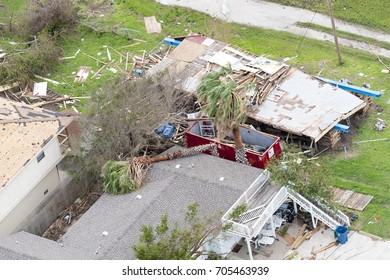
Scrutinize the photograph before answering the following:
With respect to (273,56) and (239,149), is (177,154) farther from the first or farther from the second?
(273,56)

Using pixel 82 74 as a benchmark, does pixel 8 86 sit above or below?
above

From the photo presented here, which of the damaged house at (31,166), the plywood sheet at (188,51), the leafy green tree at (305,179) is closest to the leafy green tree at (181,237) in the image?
the leafy green tree at (305,179)

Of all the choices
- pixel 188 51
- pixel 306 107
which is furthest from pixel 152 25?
pixel 306 107

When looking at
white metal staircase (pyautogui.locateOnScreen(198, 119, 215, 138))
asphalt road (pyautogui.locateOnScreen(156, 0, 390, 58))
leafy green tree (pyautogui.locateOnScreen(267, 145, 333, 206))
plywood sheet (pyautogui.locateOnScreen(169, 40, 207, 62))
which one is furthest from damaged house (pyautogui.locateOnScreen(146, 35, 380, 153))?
asphalt road (pyautogui.locateOnScreen(156, 0, 390, 58))

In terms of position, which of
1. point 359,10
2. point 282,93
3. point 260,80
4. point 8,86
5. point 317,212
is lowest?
point 8,86

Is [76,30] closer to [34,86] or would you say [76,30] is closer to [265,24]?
[34,86]

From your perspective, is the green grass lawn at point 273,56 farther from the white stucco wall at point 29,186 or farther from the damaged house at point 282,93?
the white stucco wall at point 29,186
